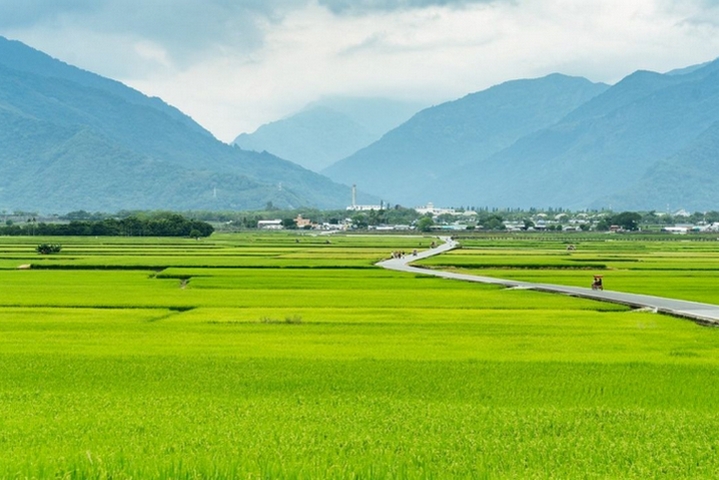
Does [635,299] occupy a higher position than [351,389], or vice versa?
[351,389]

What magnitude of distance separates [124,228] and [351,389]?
13482 centimetres

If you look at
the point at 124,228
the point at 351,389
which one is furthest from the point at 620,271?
the point at 124,228

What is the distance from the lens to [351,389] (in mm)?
18406

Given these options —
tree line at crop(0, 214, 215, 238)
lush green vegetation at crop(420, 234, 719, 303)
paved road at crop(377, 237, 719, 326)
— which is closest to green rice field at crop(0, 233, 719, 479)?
paved road at crop(377, 237, 719, 326)

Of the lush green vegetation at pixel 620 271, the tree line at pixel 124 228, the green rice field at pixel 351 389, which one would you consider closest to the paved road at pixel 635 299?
the green rice field at pixel 351 389

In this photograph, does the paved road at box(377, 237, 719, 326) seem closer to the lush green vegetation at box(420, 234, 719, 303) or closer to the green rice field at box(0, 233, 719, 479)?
the green rice field at box(0, 233, 719, 479)

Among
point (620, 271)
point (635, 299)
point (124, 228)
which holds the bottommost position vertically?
point (620, 271)

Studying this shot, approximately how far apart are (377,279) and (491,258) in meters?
26.6

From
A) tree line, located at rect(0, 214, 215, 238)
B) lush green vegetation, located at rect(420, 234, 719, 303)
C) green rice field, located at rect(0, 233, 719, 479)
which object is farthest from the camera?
tree line, located at rect(0, 214, 215, 238)

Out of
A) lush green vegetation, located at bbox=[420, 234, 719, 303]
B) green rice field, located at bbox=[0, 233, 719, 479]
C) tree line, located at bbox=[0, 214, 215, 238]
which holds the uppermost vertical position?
tree line, located at bbox=[0, 214, 215, 238]

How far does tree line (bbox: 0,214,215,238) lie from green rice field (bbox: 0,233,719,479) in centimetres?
10585

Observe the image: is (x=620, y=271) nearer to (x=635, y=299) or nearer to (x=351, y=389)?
(x=635, y=299)

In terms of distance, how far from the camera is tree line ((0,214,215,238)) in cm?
14262

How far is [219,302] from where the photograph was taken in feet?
130
